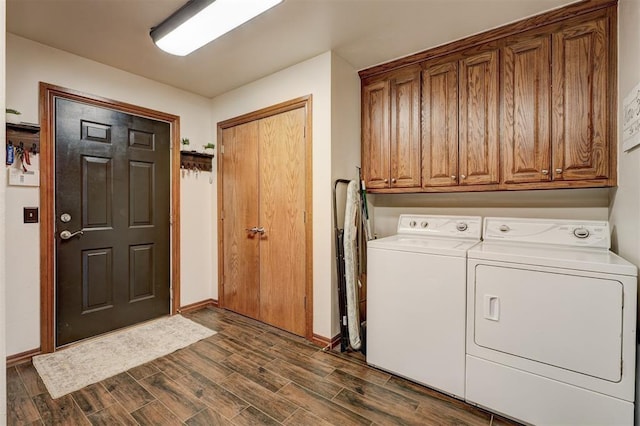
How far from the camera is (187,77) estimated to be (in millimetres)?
2932

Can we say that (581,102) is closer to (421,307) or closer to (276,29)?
(421,307)

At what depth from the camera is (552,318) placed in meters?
1.57

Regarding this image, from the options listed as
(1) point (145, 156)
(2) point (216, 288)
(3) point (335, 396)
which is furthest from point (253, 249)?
(3) point (335, 396)

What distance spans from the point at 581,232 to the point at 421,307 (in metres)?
1.14

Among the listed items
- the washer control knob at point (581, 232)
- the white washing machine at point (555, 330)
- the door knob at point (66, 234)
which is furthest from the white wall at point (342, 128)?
the door knob at point (66, 234)

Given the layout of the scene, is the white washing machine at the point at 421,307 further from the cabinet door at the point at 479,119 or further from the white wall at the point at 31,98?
the white wall at the point at 31,98

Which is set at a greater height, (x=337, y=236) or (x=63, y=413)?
(x=337, y=236)

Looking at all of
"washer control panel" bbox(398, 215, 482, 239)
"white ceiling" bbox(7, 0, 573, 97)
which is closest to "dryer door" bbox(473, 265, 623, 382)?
"washer control panel" bbox(398, 215, 482, 239)

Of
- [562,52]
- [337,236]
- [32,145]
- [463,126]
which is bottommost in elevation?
[337,236]

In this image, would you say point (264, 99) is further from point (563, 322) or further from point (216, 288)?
point (563, 322)

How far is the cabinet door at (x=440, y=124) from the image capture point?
92.1 inches

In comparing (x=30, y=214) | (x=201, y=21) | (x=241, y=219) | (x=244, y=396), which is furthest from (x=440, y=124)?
(x=30, y=214)

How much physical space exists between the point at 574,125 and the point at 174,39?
2755 millimetres

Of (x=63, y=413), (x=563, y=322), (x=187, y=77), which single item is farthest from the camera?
(x=187, y=77)
